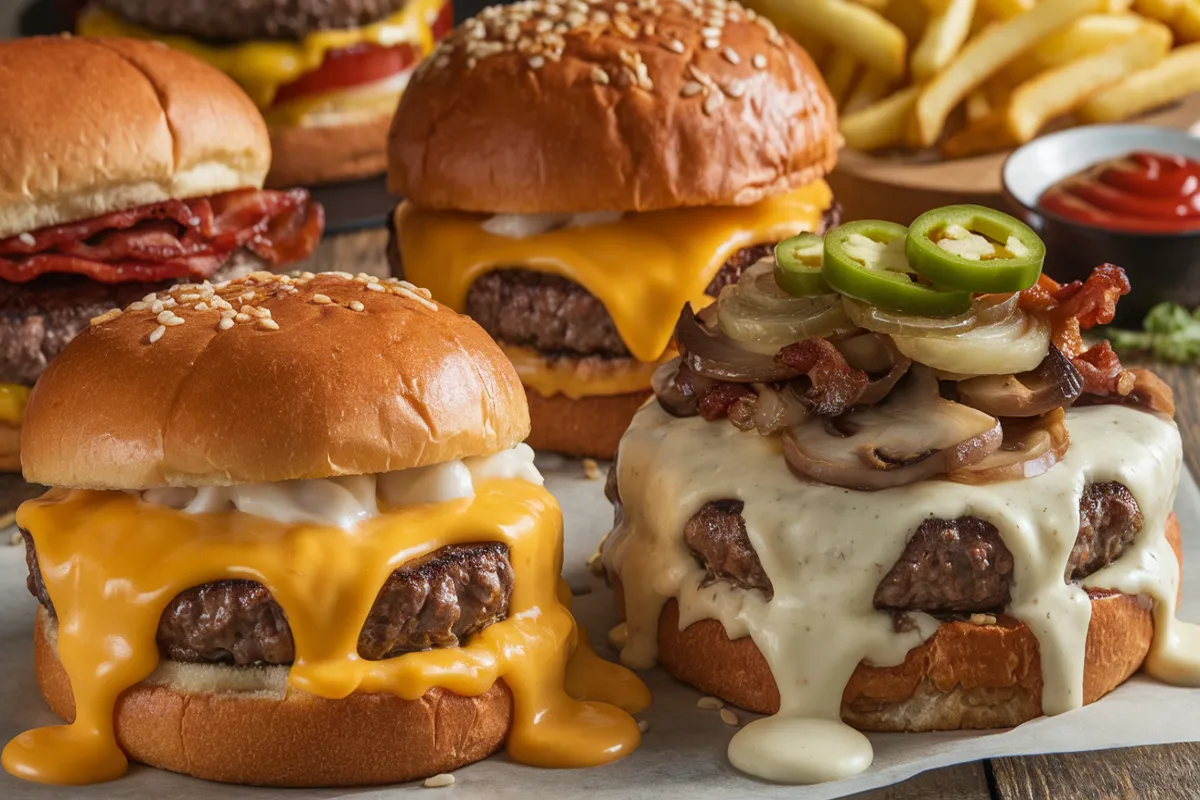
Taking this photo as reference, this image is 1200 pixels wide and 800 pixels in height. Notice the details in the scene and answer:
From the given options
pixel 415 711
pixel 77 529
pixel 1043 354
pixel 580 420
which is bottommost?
pixel 580 420

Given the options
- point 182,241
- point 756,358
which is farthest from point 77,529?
point 182,241

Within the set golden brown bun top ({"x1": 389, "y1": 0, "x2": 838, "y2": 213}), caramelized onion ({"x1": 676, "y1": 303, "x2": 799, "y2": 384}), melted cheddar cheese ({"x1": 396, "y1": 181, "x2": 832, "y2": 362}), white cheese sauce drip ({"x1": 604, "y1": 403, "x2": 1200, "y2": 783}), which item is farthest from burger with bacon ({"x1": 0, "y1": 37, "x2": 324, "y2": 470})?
white cheese sauce drip ({"x1": 604, "y1": 403, "x2": 1200, "y2": 783})

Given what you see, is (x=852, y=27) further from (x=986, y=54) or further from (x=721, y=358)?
(x=721, y=358)

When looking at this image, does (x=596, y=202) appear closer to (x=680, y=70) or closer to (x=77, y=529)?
(x=680, y=70)

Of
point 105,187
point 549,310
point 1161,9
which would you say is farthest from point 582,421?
point 1161,9

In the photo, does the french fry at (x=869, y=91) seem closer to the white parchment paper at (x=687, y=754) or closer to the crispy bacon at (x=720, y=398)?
the crispy bacon at (x=720, y=398)

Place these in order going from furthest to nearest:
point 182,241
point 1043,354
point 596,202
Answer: point 182,241 → point 596,202 → point 1043,354
